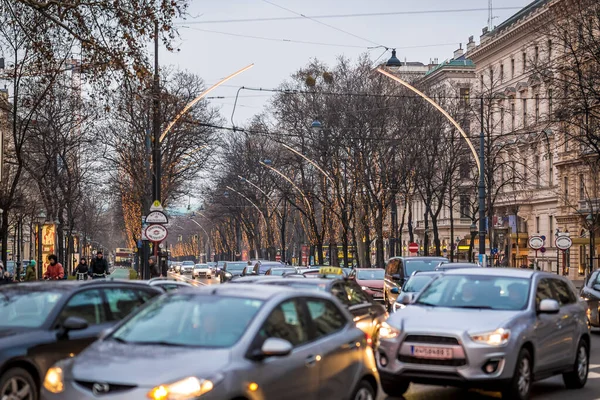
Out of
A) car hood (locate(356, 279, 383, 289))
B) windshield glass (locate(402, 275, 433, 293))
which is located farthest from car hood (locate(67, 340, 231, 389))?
car hood (locate(356, 279, 383, 289))

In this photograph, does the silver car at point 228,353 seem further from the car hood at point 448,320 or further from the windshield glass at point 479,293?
the windshield glass at point 479,293

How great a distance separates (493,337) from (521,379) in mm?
669

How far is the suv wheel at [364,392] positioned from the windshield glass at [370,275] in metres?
27.2

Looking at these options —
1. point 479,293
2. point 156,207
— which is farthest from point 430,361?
point 156,207

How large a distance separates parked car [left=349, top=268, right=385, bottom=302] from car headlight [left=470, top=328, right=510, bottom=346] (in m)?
24.2

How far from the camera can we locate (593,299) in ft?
77.8

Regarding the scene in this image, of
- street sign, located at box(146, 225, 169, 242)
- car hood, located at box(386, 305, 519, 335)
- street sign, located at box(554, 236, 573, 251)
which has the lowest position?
car hood, located at box(386, 305, 519, 335)

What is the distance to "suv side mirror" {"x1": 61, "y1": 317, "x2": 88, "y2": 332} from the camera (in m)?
10.5

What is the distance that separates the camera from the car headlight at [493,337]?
38.7 feet

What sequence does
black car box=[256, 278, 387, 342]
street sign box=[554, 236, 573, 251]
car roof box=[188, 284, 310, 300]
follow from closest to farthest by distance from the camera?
car roof box=[188, 284, 310, 300] → black car box=[256, 278, 387, 342] → street sign box=[554, 236, 573, 251]

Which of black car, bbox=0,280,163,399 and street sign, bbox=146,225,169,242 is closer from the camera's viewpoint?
black car, bbox=0,280,163,399

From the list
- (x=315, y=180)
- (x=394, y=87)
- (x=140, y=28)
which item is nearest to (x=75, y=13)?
(x=140, y=28)

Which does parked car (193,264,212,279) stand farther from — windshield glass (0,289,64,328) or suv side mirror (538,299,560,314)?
windshield glass (0,289,64,328)

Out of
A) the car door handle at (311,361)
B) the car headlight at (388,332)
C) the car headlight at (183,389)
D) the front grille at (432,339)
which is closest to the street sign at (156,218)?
the car headlight at (388,332)
